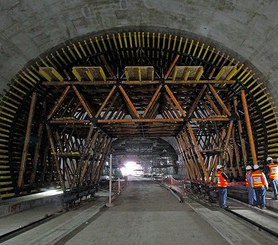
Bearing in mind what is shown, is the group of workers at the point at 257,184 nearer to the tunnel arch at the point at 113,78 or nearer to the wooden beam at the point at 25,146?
the tunnel arch at the point at 113,78

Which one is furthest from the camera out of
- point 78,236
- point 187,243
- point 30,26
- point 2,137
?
point 2,137

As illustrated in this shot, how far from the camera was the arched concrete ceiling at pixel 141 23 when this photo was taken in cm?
694

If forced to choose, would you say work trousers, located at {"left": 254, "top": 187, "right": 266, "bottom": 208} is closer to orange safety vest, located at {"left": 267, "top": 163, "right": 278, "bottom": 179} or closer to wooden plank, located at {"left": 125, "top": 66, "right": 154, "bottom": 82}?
orange safety vest, located at {"left": 267, "top": 163, "right": 278, "bottom": 179}

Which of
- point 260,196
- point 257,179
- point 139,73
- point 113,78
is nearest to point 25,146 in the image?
point 113,78

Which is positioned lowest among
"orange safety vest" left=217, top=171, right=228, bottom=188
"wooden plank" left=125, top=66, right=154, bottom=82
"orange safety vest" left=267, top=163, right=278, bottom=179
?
"orange safety vest" left=217, top=171, right=228, bottom=188

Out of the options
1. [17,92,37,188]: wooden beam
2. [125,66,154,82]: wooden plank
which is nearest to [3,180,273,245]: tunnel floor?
[17,92,37,188]: wooden beam

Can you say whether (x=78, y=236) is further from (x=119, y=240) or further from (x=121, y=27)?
(x=121, y=27)

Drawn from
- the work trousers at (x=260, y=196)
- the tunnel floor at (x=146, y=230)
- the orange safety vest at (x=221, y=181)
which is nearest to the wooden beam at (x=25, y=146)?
the tunnel floor at (x=146, y=230)

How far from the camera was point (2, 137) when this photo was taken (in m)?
9.02

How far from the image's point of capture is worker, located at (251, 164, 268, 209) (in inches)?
311

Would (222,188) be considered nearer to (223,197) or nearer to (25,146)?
(223,197)

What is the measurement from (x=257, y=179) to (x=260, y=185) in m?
0.22

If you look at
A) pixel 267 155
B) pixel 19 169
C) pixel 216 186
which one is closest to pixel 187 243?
pixel 216 186

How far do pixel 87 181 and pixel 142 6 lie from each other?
8.96 metres
